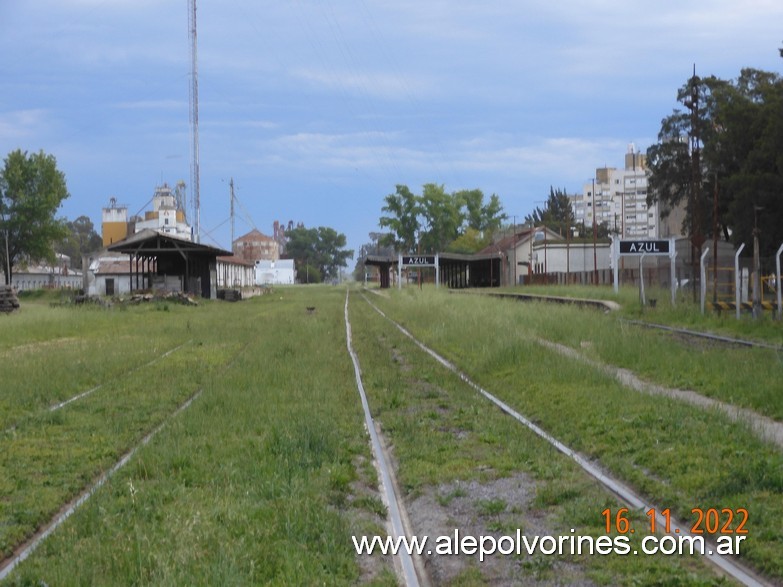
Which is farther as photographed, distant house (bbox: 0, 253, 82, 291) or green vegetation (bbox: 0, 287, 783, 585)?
distant house (bbox: 0, 253, 82, 291)

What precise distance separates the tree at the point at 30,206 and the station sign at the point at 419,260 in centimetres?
3985

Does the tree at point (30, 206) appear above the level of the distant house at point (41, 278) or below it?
above

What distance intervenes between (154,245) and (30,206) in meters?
38.5

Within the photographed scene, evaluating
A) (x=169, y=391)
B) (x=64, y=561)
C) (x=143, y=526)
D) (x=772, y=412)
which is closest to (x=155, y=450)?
(x=143, y=526)

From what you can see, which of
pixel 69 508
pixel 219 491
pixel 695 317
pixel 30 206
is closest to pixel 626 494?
pixel 219 491

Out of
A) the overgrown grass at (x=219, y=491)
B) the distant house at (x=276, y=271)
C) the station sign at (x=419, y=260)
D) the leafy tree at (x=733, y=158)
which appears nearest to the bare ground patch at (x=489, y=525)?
the overgrown grass at (x=219, y=491)

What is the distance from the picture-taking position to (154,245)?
212 feet

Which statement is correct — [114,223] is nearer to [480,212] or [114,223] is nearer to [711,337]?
[480,212]

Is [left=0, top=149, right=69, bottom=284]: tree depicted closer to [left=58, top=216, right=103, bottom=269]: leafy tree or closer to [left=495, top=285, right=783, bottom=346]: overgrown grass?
[left=495, top=285, right=783, bottom=346]: overgrown grass

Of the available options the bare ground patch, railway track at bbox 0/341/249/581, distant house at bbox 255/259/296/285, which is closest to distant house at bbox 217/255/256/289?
distant house at bbox 255/259/296/285

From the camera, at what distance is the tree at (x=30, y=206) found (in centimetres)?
9675

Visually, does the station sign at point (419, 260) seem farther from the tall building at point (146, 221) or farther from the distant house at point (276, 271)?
the distant house at point (276, 271)

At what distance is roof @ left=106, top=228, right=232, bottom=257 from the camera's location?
2431 inches

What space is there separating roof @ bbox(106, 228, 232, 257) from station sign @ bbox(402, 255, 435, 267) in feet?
70.8
